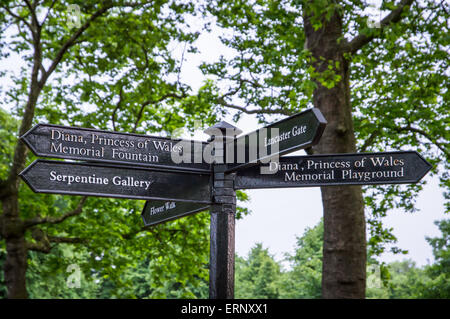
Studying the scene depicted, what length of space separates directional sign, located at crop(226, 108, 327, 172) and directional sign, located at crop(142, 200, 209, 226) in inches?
19.2

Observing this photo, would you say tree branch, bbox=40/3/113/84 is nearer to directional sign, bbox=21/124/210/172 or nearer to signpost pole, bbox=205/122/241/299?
directional sign, bbox=21/124/210/172

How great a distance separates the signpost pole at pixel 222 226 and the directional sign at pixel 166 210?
0.19 metres

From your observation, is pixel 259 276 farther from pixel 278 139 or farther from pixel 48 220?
pixel 278 139

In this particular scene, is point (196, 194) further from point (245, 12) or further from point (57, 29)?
point (57, 29)

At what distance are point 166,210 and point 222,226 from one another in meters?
0.87

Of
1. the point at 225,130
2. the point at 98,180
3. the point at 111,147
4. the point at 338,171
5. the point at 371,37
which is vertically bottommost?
the point at 98,180

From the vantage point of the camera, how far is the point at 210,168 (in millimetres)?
3771

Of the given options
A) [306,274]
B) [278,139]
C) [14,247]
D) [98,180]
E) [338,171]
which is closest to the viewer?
[278,139]

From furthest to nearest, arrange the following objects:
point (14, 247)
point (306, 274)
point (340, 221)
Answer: point (306, 274), point (14, 247), point (340, 221)

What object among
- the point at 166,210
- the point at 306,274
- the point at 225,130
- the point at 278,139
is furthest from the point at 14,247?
the point at 306,274

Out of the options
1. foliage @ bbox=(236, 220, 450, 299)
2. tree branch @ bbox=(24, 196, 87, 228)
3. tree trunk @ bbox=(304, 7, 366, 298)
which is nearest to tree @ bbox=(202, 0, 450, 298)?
tree trunk @ bbox=(304, 7, 366, 298)

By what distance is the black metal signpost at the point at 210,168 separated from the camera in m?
3.47

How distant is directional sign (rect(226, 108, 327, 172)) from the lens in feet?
10.6
